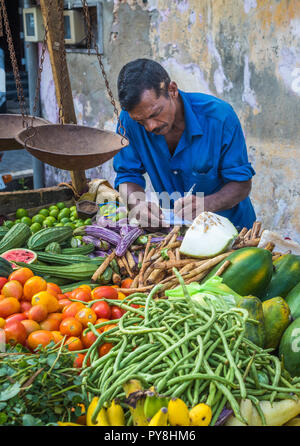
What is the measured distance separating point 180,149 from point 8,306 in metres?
1.78

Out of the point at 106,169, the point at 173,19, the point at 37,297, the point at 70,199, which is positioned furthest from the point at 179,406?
the point at 106,169

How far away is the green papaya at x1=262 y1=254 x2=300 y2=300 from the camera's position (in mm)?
2092

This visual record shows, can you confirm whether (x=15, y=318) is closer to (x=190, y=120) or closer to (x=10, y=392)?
(x=10, y=392)

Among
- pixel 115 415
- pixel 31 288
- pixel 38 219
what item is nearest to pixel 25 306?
pixel 31 288

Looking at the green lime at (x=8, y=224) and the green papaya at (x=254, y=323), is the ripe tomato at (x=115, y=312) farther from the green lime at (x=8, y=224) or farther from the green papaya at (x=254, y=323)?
the green lime at (x=8, y=224)

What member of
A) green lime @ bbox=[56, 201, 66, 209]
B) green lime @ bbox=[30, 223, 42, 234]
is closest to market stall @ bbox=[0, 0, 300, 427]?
green lime @ bbox=[30, 223, 42, 234]

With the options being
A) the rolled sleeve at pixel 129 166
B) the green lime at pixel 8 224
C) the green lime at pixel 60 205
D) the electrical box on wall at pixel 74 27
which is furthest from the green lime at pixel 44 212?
the electrical box on wall at pixel 74 27

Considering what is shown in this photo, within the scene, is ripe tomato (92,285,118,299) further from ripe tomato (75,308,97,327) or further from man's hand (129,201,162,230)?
man's hand (129,201,162,230)

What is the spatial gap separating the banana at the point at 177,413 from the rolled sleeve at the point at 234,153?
2227 mm

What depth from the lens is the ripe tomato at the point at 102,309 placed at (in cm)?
192

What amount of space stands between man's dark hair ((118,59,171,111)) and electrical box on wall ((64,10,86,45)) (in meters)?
3.79

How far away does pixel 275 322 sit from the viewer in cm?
173

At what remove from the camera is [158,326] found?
4.97 ft

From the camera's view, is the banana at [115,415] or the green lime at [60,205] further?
the green lime at [60,205]
